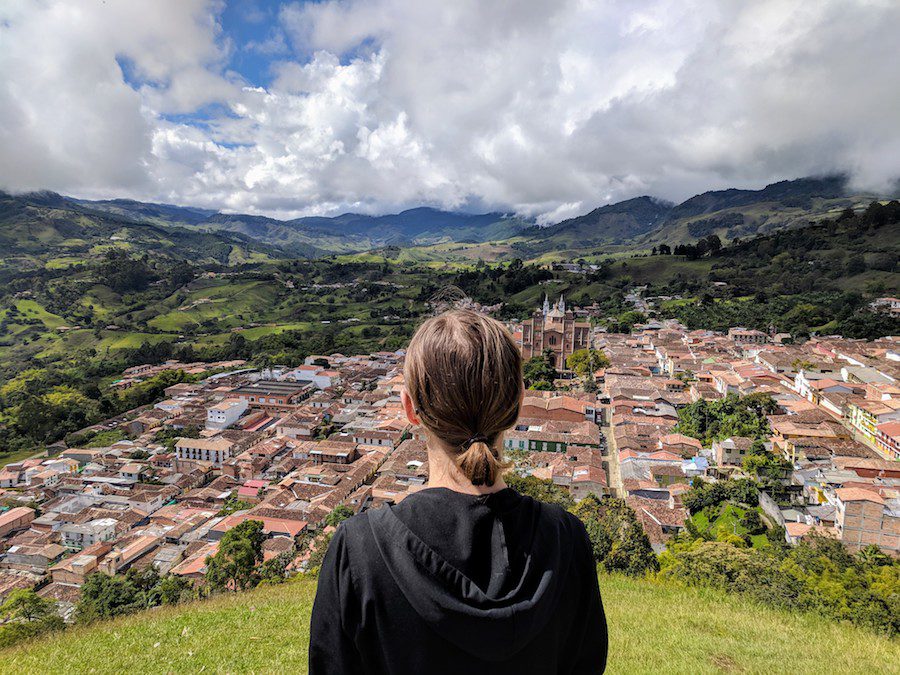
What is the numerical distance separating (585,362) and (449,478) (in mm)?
34484

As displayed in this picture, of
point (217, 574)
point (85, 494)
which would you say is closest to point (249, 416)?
point (85, 494)

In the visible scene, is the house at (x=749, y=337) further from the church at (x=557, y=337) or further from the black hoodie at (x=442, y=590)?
the black hoodie at (x=442, y=590)

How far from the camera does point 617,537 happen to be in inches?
508

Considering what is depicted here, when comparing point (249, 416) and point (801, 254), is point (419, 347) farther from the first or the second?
point (801, 254)

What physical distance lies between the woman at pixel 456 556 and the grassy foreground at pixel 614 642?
133 inches

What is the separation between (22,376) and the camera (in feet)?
159

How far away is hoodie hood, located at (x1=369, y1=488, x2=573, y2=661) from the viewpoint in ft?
3.29

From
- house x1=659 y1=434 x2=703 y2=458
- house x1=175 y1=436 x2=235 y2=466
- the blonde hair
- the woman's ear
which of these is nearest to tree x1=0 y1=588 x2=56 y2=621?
house x1=175 y1=436 x2=235 y2=466

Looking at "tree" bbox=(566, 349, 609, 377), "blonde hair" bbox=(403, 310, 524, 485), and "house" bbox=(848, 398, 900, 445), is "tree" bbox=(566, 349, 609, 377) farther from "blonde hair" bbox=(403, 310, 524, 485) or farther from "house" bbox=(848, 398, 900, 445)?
"blonde hair" bbox=(403, 310, 524, 485)

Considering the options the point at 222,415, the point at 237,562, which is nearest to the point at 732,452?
the point at 237,562

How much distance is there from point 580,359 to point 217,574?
2714 centimetres

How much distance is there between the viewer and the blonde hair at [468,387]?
1120mm

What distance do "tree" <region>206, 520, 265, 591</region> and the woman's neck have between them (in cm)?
1274

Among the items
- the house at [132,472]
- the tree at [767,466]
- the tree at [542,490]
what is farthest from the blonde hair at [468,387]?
the house at [132,472]
